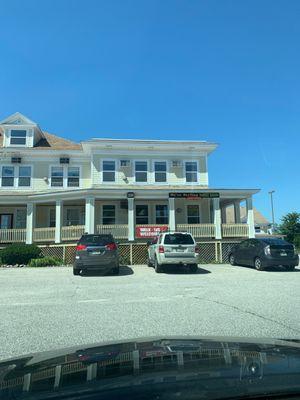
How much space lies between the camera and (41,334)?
7219 mm

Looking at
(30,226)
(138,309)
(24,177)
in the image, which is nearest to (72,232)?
(30,226)

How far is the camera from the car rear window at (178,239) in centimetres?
1894

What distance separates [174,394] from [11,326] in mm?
6438

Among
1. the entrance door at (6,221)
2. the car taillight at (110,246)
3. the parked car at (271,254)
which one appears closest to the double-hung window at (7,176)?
the entrance door at (6,221)

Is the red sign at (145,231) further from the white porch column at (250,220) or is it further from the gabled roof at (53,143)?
the gabled roof at (53,143)

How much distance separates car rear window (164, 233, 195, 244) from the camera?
62.1 feet

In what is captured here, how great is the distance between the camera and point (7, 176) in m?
29.5

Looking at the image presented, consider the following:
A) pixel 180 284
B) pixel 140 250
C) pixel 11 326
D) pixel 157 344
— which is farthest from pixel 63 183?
pixel 157 344

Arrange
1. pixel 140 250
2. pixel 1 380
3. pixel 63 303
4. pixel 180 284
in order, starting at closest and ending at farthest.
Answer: pixel 1 380 → pixel 63 303 → pixel 180 284 → pixel 140 250

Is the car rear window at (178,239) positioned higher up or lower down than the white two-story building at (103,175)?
lower down

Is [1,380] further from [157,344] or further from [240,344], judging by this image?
[240,344]

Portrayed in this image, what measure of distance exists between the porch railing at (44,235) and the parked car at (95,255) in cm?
880

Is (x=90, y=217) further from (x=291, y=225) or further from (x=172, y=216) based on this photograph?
(x=291, y=225)

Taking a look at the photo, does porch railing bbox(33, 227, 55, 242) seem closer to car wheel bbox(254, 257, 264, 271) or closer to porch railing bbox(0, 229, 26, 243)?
porch railing bbox(0, 229, 26, 243)
